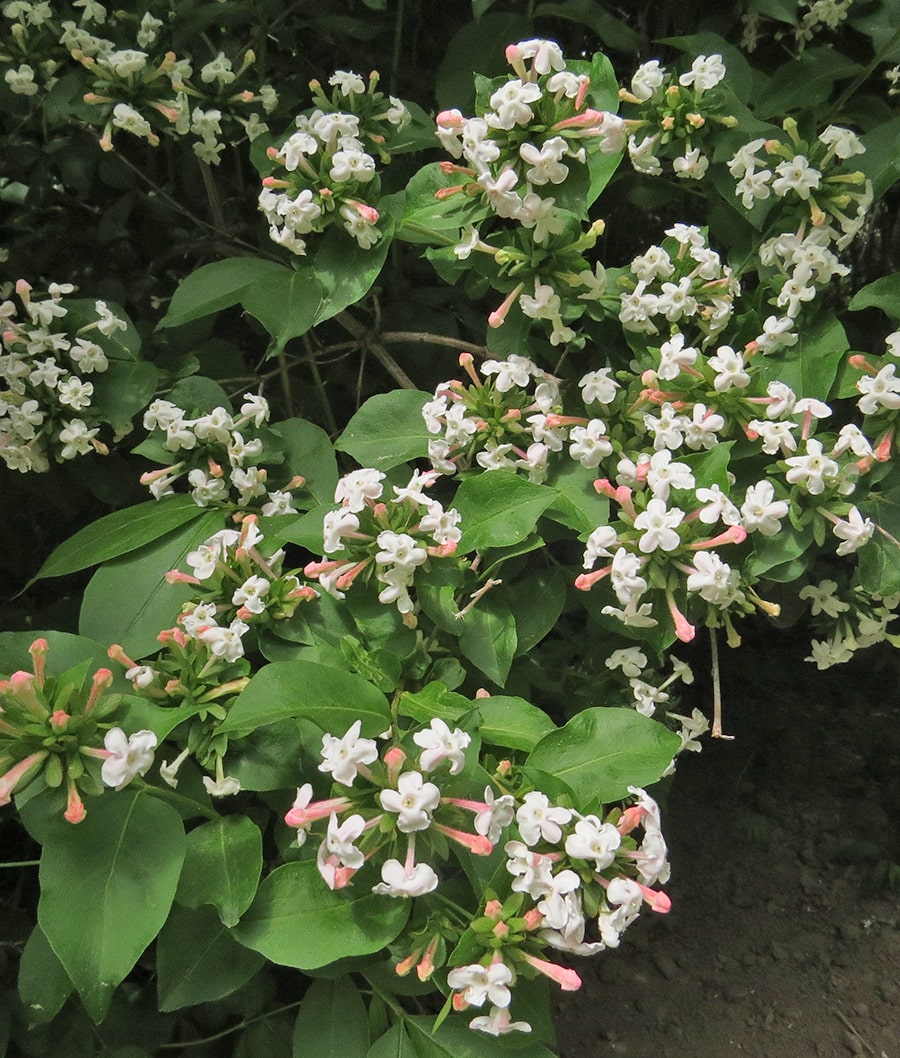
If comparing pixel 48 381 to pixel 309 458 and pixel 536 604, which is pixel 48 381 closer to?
pixel 309 458

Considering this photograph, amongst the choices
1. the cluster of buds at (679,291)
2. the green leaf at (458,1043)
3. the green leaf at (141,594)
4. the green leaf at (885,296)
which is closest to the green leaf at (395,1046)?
the green leaf at (458,1043)

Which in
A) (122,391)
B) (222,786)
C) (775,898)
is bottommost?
(775,898)

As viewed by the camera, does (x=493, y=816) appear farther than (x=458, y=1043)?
No

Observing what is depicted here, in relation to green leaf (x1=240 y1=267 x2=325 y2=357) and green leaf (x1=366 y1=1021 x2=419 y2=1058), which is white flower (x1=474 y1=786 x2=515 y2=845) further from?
green leaf (x1=240 y1=267 x2=325 y2=357)

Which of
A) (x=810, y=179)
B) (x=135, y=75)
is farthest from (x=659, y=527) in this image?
(x=135, y=75)

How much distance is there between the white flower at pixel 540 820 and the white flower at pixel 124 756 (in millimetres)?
322

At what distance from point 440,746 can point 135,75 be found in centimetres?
90

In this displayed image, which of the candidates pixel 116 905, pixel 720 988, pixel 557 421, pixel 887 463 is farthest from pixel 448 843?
pixel 720 988

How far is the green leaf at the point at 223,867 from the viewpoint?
0.83 meters

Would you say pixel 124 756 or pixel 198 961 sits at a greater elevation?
pixel 124 756

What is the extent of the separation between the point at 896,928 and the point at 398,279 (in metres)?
1.42

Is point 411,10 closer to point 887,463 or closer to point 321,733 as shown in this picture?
point 887,463

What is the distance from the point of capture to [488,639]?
3.09 feet

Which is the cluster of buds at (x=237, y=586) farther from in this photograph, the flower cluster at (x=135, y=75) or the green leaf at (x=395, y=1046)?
the flower cluster at (x=135, y=75)
